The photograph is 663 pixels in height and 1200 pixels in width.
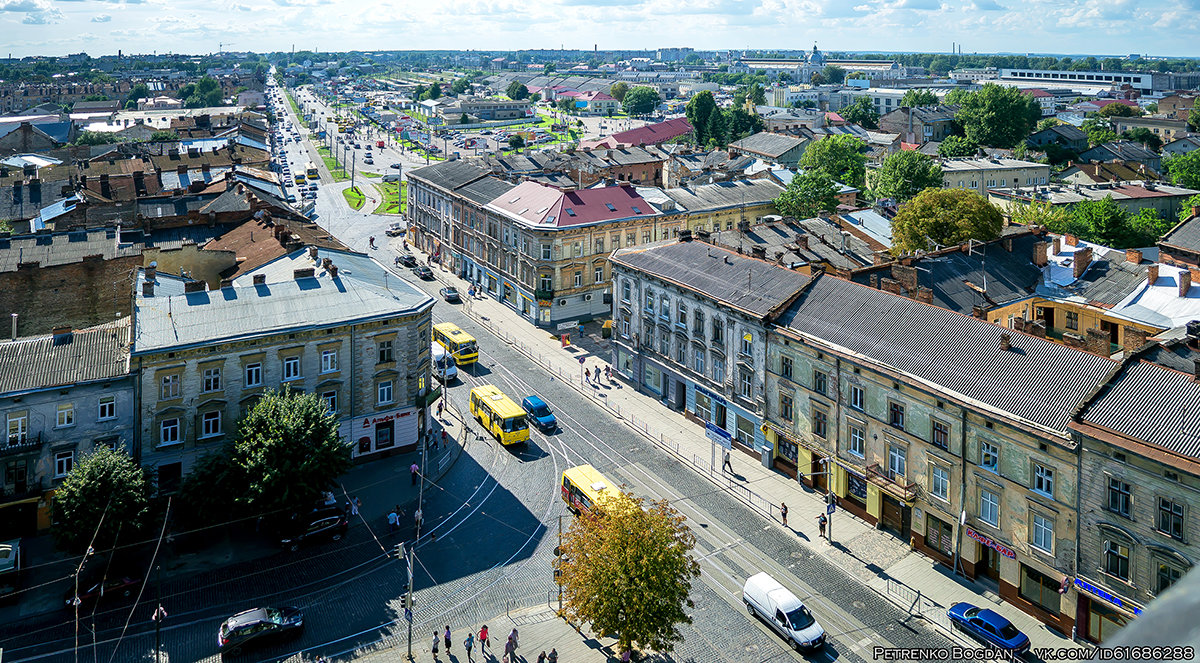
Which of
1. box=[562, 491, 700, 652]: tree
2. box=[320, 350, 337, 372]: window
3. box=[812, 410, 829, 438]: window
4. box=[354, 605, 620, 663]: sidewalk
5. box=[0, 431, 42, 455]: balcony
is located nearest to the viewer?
box=[562, 491, 700, 652]: tree

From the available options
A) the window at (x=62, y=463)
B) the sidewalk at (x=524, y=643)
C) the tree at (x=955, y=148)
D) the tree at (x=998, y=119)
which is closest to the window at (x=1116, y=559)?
the sidewalk at (x=524, y=643)

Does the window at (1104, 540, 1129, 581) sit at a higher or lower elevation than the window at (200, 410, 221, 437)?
lower

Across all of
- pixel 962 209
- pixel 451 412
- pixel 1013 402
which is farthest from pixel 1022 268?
pixel 451 412

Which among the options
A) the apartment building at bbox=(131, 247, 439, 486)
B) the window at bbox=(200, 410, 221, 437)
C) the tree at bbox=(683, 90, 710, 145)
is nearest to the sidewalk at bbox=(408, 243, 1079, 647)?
the apartment building at bbox=(131, 247, 439, 486)

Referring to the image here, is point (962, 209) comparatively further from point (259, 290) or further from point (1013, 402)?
point (259, 290)

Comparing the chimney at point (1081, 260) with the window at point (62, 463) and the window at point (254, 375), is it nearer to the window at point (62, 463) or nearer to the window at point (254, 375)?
the window at point (254, 375)

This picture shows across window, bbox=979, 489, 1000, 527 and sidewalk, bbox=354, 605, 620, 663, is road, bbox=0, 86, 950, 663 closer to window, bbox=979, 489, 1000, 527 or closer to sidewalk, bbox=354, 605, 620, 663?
sidewalk, bbox=354, 605, 620, 663
